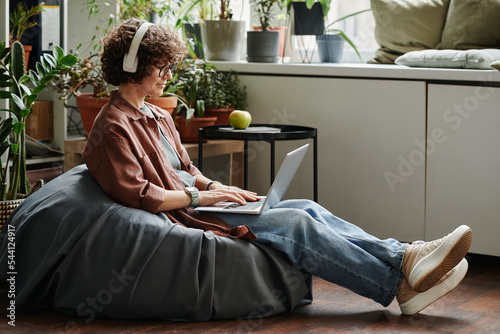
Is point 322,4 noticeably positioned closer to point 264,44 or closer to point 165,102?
point 264,44

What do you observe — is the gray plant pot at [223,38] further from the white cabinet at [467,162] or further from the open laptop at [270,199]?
the open laptop at [270,199]

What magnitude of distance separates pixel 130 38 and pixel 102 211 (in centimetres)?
54

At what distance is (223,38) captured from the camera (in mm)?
3646

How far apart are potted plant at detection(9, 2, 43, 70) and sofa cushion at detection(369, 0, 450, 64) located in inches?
60.9

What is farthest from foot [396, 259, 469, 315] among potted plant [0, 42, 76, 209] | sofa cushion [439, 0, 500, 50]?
potted plant [0, 42, 76, 209]

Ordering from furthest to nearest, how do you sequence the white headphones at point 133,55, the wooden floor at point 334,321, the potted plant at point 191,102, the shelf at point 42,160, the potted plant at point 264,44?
the potted plant at point 264,44 → the potted plant at point 191,102 → the shelf at point 42,160 → the white headphones at point 133,55 → the wooden floor at point 334,321

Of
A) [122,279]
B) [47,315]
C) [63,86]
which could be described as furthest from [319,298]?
[63,86]

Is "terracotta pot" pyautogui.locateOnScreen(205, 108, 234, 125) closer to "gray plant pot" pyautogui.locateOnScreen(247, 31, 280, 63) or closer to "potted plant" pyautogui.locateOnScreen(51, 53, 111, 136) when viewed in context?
"gray plant pot" pyautogui.locateOnScreen(247, 31, 280, 63)

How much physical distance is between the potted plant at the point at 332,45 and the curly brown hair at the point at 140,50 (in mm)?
1456

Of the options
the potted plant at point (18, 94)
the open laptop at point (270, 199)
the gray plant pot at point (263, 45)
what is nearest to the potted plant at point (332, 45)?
the gray plant pot at point (263, 45)

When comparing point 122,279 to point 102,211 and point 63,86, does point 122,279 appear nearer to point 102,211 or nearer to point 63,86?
point 102,211

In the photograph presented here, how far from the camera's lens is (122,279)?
7.17 feet

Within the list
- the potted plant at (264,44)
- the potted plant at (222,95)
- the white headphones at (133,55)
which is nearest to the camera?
the white headphones at (133,55)

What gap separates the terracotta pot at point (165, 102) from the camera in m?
3.10
